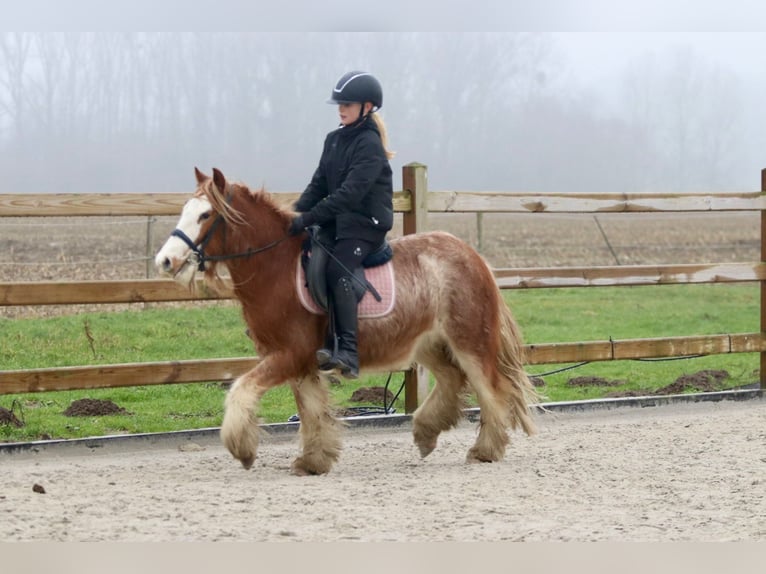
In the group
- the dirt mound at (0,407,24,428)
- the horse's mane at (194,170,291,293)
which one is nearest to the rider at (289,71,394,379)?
the horse's mane at (194,170,291,293)

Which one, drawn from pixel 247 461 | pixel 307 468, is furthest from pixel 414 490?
pixel 247 461

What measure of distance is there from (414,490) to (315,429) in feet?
2.57

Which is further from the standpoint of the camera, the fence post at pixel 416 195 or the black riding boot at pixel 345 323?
the fence post at pixel 416 195

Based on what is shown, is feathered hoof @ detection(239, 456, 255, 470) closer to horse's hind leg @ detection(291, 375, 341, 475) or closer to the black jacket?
horse's hind leg @ detection(291, 375, 341, 475)

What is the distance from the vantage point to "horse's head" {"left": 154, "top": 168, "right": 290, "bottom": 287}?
17.6 ft

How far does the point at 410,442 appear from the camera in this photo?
23.7 ft

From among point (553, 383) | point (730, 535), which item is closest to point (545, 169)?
point (553, 383)

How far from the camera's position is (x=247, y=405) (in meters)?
5.41

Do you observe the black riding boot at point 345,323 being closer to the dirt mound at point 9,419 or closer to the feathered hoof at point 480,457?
the feathered hoof at point 480,457

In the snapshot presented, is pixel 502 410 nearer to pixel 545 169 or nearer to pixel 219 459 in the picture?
pixel 219 459

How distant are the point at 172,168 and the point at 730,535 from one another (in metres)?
63.6

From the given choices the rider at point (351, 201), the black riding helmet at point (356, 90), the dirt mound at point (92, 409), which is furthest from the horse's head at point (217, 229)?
the dirt mound at point (92, 409)

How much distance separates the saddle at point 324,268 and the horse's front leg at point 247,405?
0.39 meters

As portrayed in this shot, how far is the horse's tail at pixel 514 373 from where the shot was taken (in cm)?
655
